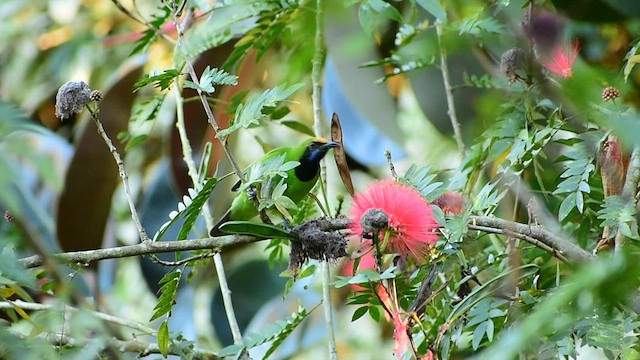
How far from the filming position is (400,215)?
1.36m

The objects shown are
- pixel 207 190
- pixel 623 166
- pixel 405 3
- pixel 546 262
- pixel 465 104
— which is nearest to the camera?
pixel 207 190

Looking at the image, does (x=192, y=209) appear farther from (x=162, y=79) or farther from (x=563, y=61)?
(x=563, y=61)

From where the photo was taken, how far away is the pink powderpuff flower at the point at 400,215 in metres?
1.36

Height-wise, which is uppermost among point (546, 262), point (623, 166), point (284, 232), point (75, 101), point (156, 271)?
point (75, 101)

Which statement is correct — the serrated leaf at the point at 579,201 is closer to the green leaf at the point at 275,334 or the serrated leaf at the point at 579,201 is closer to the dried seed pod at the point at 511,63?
the dried seed pod at the point at 511,63

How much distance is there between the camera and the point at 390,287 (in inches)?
55.6

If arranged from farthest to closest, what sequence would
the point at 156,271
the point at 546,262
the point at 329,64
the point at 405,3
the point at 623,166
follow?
the point at 156,271 < the point at 329,64 < the point at 405,3 < the point at 546,262 < the point at 623,166

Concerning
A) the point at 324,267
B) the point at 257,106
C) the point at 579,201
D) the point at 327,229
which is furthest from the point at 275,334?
the point at 579,201

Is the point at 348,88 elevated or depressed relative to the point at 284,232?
depressed

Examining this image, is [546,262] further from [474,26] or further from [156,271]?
[156,271]

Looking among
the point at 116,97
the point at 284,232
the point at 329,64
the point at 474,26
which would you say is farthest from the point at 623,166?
the point at 116,97

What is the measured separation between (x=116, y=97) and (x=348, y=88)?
824mm

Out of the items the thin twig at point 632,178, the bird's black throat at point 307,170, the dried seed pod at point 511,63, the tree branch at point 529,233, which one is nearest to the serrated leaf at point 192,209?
the tree branch at point 529,233

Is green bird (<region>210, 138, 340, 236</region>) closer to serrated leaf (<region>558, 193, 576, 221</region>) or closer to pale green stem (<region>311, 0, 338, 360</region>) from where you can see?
pale green stem (<region>311, 0, 338, 360</region>)
